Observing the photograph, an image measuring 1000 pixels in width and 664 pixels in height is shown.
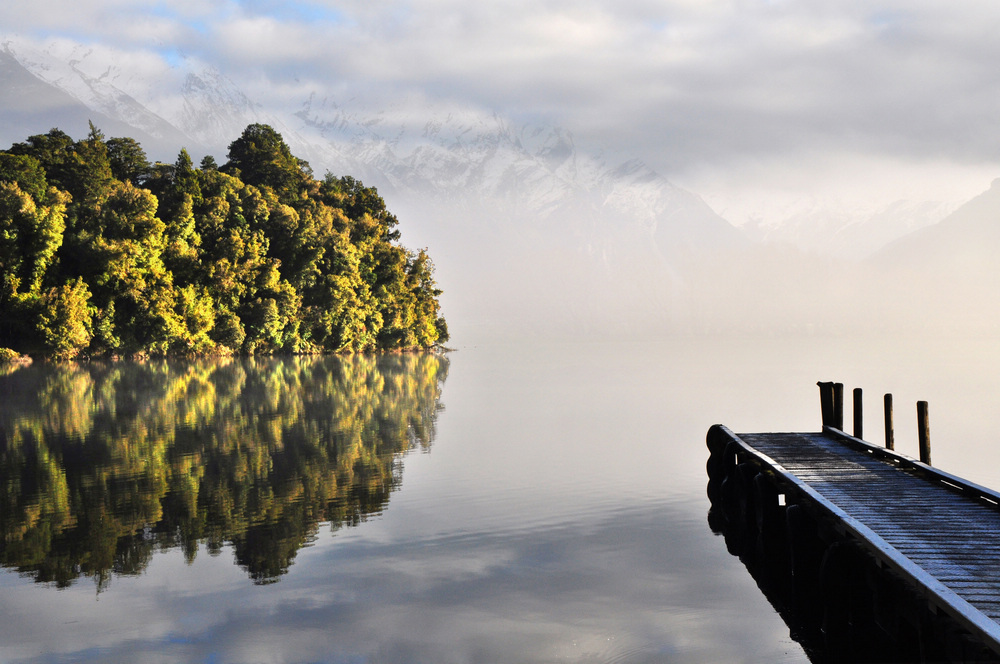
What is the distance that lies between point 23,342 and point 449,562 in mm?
52873

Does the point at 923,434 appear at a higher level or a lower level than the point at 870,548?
higher

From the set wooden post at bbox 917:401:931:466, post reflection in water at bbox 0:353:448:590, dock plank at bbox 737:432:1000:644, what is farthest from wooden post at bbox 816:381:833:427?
post reflection in water at bbox 0:353:448:590

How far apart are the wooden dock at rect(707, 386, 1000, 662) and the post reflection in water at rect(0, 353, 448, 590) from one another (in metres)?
5.34

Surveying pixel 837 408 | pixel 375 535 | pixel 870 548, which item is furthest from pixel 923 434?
pixel 375 535

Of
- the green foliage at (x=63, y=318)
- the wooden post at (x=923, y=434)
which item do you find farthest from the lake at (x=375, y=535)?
the green foliage at (x=63, y=318)

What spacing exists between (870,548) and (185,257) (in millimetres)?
58961

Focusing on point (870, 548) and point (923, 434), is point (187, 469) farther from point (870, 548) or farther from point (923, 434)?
point (923, 434)

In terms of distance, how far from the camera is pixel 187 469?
55.6ft

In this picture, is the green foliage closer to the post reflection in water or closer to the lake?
the post reflection in water

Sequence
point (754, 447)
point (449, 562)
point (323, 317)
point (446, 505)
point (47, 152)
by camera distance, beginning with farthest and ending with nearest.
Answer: point (323, 317)
point (47, 152)
point (754, 447)
point (446, 505)
point (449, 562)

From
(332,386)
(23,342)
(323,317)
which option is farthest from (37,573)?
(323,317)

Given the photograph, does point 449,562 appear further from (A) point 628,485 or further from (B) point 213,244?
(B) point 213,244

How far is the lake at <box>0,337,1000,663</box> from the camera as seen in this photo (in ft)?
26.9

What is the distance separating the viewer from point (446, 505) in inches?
556
